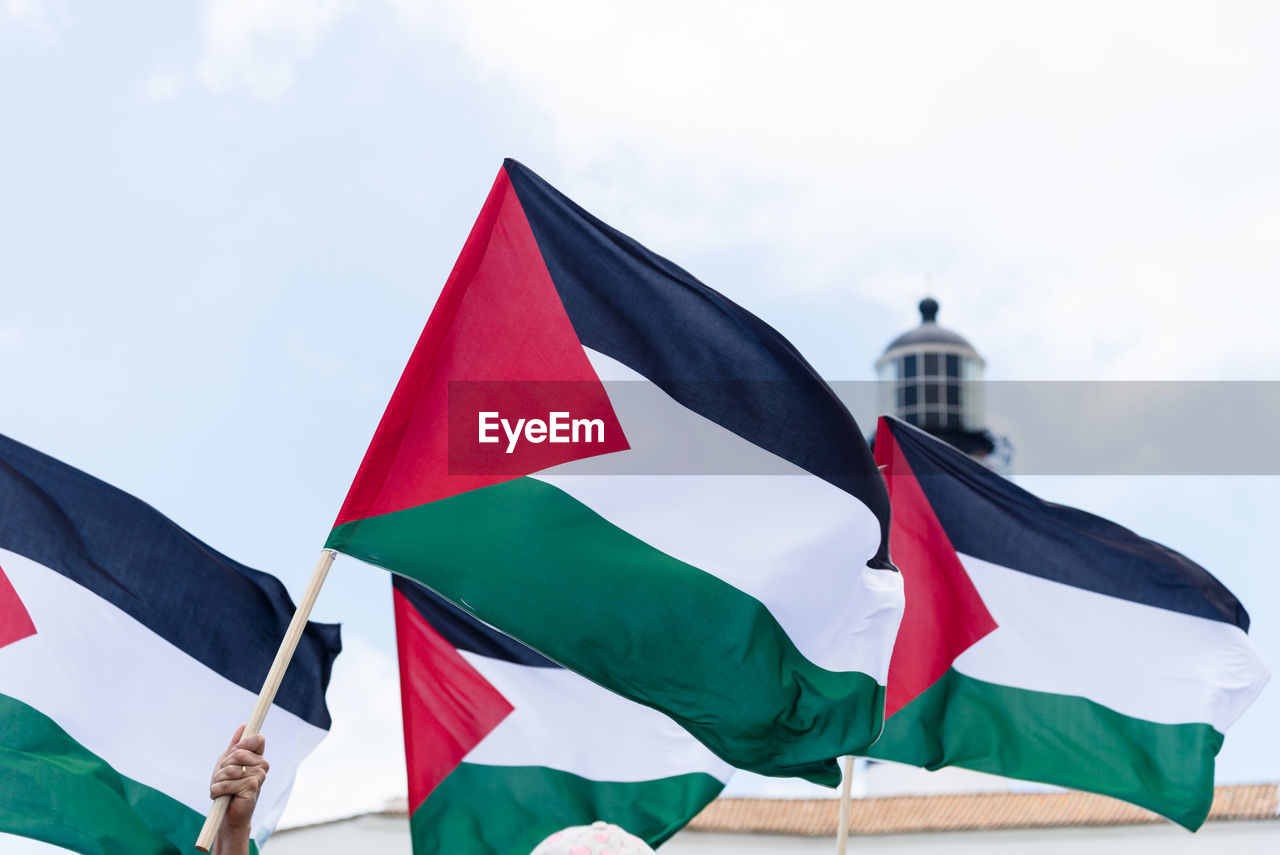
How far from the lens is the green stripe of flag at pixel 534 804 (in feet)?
22.1

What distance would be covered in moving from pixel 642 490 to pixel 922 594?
297 cm

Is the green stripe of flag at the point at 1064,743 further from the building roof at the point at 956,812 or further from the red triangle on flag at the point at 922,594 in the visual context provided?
the building roof at the point at 956,812

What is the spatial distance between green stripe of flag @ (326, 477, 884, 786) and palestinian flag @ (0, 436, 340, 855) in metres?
1.53

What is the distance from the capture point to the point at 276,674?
3381 millimetres

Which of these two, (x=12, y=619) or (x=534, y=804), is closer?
(x=12, y=619)

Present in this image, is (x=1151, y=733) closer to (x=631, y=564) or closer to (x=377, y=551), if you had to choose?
(x=631, y=564)

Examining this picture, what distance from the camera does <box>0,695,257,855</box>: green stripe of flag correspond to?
15.7 feet

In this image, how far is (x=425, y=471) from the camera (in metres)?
4.20

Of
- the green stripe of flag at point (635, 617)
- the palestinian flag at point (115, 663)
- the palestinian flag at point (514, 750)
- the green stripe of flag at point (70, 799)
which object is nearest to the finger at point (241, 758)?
the green stripe of flag at point (635, 617)

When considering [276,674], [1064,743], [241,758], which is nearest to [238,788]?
[241,758]

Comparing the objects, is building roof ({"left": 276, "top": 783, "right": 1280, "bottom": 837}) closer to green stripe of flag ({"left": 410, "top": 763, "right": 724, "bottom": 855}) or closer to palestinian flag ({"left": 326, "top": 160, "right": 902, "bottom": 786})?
green stripe of flag ({"left": 410, "top": 763, "right": 724, "bottom": 855})

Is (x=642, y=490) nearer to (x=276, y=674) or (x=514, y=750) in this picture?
(x=276, y=674)

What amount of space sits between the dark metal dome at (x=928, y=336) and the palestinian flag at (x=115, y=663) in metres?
22.6

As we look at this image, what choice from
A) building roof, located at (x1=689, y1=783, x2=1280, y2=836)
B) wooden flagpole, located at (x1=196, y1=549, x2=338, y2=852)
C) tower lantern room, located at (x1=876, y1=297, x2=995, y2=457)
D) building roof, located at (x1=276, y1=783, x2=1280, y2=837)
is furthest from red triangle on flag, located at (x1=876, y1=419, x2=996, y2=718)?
tower lantern room, located at (x1=876, y1=297, x2=995, y2=457)
